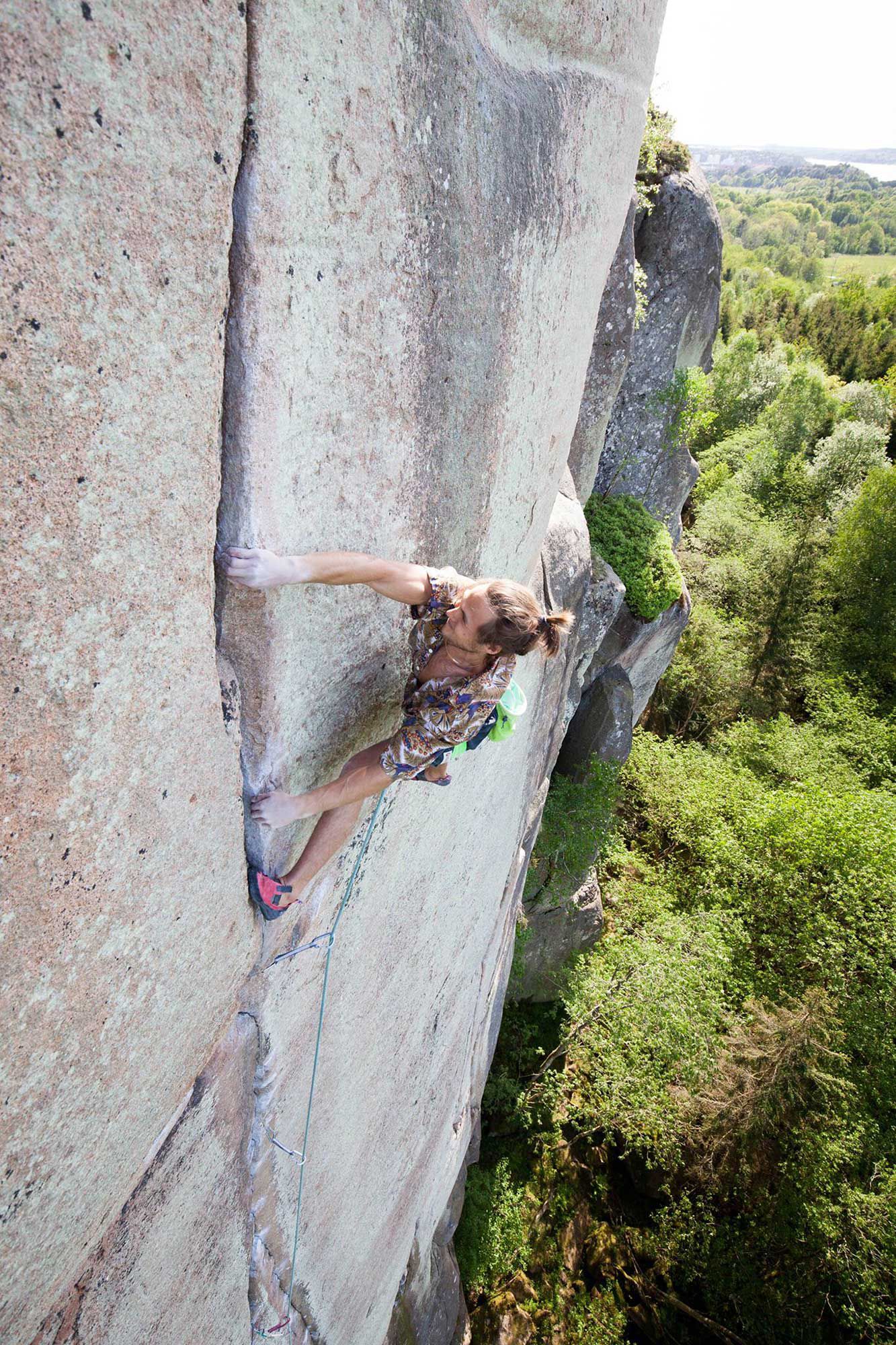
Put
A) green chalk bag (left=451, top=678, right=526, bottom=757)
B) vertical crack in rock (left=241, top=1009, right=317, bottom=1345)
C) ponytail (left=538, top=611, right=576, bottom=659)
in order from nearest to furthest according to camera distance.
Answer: ponytail (left=538, top=611, right=576, bottom=659) → vertical crack in rock (left=241, top=1009, right=317, bottom=1345) → green chalk bag (left=451, top=678, right=526, bottom=757)

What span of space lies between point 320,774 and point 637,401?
10537 millimetres

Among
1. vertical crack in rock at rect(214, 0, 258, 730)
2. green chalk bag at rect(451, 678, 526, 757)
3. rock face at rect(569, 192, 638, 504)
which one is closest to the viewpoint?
vertical crack in rock at rect(214, 0, 258, 730)

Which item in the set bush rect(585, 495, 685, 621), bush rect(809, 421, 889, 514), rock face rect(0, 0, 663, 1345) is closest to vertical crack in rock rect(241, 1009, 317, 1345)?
rock face rect(0, 0, 663, 1345)

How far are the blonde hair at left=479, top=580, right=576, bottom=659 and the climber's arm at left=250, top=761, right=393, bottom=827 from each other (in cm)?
57

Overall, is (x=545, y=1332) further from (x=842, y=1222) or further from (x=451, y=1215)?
(x=842, y=1222)

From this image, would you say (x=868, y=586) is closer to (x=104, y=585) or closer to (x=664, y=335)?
(x=664, y=335)

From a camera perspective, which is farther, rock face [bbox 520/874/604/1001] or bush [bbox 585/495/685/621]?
rock face [bbox 520/874/604/1001]

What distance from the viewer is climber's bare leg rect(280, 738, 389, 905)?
2.41 meters

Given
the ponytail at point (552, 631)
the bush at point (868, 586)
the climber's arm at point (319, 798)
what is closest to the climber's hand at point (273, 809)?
the climber's arm at point (319, 798)

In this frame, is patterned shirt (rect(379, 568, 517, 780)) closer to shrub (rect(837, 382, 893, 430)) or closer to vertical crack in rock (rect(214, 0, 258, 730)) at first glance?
vertical crack in rock (rect(214, 0, 258, 730))

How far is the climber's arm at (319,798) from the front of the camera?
2.19 m

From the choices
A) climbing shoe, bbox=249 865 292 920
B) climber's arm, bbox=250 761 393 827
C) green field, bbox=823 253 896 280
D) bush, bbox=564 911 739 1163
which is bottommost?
bush, bbox=564 911 739 1163

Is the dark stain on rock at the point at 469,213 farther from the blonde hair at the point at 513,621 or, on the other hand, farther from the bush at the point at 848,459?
the bush at the point at 848,459

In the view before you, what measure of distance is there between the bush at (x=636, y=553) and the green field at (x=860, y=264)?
63944 millimetres
